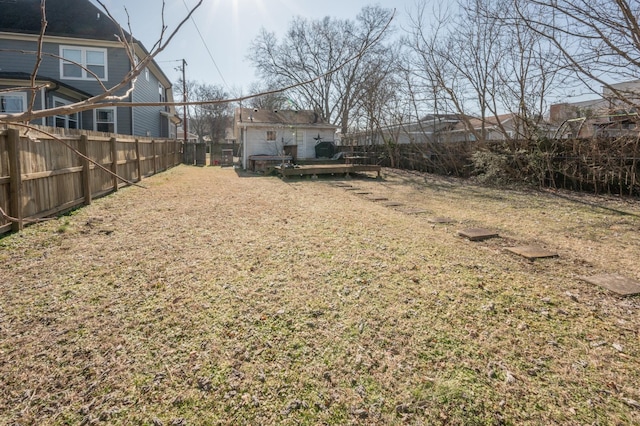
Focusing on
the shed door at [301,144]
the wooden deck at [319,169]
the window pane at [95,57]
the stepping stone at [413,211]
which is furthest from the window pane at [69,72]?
the stepping stone at [413,211]

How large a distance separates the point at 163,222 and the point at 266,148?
14.4m

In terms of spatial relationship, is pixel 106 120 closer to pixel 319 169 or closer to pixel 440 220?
pixel 319 169

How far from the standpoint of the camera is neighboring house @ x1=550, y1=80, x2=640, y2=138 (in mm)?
8203

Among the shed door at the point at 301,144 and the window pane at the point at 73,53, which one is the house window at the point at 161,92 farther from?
the shed door at the point at 301,144

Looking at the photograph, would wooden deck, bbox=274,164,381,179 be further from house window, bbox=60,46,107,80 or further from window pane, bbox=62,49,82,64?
window pane, bbox=62,49,82,64

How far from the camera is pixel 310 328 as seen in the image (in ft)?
8.79

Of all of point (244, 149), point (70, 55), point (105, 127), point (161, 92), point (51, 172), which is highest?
point (161, 92)

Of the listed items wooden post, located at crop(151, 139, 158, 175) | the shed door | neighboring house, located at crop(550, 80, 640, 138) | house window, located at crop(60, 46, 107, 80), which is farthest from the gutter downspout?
neighboring house, located at crop(550, 80, 640, 138)

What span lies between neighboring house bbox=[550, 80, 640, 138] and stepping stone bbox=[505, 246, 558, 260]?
5.14m

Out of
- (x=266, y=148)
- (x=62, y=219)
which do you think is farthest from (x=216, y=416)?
(x=266, y=148)

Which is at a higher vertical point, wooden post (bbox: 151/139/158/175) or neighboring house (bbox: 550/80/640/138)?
neighboring house (bbox: 550/80/640/138)

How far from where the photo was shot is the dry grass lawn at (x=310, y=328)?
1.94m

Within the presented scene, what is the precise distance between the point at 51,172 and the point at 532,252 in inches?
271

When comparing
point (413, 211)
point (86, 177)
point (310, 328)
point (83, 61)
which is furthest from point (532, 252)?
point (83, 61)
